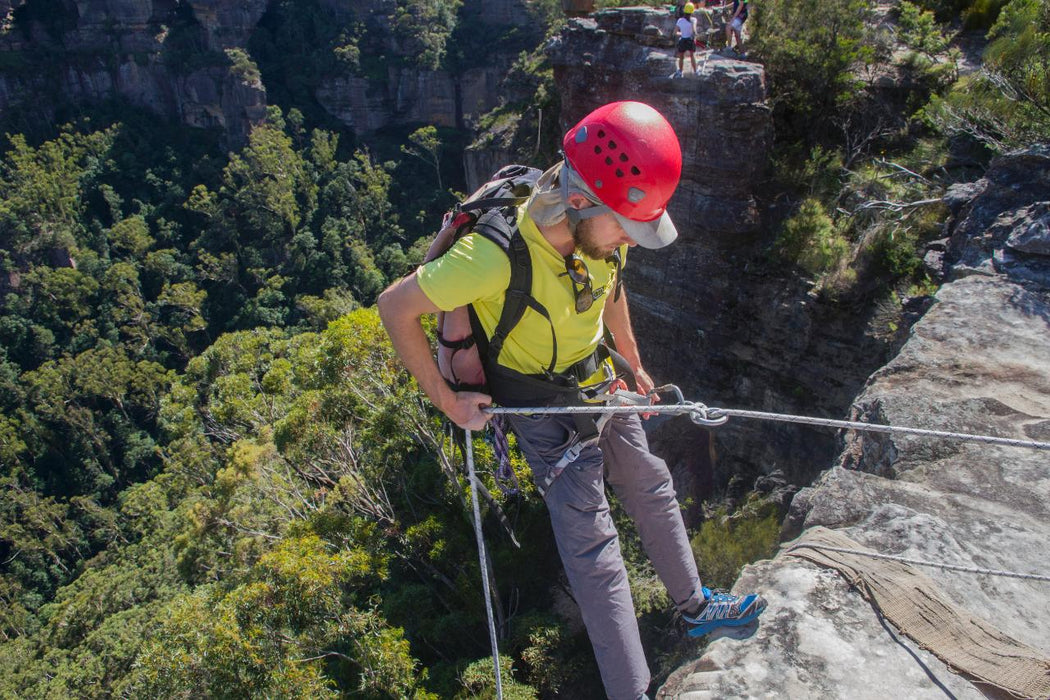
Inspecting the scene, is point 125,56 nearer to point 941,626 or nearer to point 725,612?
point 725,612

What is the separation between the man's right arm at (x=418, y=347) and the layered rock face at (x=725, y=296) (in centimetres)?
697

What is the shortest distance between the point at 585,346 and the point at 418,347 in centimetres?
72

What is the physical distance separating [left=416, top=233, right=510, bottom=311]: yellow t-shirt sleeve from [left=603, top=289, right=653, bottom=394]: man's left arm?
3.27 feet

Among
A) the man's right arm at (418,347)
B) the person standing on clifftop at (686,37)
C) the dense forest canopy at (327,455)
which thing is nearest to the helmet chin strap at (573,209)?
the man's right arm at (418,347)

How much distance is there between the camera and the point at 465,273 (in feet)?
7.22

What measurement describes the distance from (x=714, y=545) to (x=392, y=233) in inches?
1277

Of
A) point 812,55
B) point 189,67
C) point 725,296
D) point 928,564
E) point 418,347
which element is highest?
point 812,55

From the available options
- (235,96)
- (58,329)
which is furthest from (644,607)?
(235,96)

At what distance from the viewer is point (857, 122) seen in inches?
351

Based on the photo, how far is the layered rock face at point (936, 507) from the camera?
2016mm

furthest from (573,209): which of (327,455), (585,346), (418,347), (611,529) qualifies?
(327,455)

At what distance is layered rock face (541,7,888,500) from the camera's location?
8555 millimetres

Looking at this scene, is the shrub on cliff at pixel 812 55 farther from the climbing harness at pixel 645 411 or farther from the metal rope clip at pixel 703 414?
the metal rope clip at pixel 703 414

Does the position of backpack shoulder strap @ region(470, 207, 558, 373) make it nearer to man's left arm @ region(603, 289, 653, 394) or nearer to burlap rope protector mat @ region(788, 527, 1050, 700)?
man's left arm @ region(603, 289, 653, 394)
